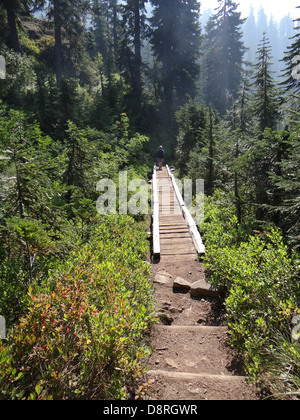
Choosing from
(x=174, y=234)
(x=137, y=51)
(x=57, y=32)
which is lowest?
(x=174, y=234)

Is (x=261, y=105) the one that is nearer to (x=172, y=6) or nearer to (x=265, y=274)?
(x=265, y=274)

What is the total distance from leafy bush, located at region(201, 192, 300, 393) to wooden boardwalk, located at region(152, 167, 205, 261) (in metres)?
2.10

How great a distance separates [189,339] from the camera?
4.18 metres

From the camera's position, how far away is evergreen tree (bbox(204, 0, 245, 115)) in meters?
43.2

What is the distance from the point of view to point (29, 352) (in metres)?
2.72

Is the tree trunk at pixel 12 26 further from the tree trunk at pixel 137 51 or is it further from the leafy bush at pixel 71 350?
the leafy bush at pixel 71 350

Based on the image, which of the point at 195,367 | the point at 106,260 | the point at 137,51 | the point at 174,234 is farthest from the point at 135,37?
the point at 195,367

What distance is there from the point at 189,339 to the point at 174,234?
4.90m

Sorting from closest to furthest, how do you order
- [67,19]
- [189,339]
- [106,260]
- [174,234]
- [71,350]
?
[71,350] → [189,339] → [106,260] → [174,234] → [67,19]

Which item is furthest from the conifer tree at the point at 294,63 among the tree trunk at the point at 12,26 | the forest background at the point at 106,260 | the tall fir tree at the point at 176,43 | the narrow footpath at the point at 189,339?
the tree trunk at the point at 12,26

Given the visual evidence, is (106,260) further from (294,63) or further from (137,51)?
(137,51)

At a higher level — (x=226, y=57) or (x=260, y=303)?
(x=226, y=57)

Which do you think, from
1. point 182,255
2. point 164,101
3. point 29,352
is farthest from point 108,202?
point 164,101

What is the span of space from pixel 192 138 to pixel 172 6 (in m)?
25.4
